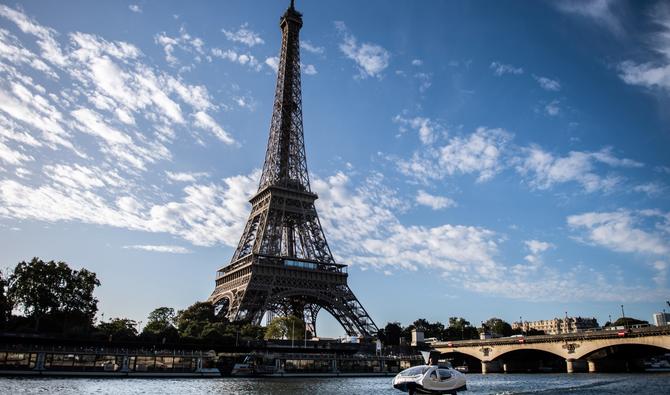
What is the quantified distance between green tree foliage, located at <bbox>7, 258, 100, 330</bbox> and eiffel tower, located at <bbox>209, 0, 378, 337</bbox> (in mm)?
24350

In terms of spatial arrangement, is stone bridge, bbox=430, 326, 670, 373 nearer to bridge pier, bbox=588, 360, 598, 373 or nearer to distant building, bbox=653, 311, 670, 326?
bridge pier, bbox=588, 360, 598, 373

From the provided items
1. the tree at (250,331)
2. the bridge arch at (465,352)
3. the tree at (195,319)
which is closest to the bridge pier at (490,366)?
the bridge arch at (465,352)

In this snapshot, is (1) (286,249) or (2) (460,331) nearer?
(1) (286,249)

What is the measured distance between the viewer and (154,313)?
10256 cm

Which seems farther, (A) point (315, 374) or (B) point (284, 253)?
(B) point (284, 253)

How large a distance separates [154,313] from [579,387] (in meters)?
81.0

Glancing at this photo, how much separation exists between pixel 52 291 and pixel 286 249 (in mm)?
A: 45095

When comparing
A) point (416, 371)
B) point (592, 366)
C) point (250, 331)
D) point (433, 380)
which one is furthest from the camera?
point (250, 331)

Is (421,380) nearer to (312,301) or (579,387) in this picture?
(579,387)

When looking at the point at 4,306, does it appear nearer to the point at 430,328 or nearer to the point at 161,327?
the point at 161,327

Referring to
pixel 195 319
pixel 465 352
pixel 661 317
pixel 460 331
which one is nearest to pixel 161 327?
pixel 195 319

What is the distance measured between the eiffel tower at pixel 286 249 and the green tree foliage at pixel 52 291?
79.9 feet

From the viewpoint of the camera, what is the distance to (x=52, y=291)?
78438mm

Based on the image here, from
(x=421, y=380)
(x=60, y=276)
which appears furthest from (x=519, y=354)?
(x=60, y=276)
